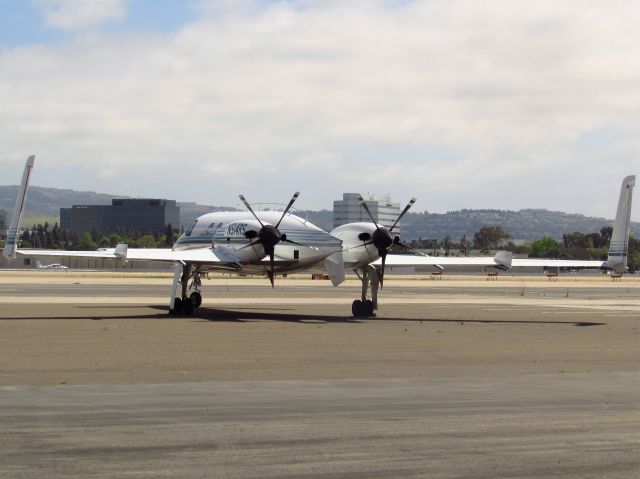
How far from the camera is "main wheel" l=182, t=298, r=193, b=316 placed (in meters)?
42.5

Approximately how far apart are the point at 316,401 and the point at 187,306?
2593 centimetres

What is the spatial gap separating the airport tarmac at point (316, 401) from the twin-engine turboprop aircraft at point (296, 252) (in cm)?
435

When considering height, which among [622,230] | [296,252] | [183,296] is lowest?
[183,296]

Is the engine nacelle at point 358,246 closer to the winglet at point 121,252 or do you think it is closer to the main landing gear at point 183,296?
the main landing gear at point 183,296

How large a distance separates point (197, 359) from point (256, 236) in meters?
15.3

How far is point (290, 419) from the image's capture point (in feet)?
49.8

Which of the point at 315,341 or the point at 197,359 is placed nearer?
the point at 197,359

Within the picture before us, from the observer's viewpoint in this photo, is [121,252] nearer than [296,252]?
Yes

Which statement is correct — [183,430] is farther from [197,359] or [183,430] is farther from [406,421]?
[197,359]

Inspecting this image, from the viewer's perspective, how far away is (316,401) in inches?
680

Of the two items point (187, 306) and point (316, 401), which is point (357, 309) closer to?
point (187, 306)

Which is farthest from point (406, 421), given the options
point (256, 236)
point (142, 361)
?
point (256, 236)

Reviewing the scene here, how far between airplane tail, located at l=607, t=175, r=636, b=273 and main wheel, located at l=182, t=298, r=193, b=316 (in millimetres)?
16837

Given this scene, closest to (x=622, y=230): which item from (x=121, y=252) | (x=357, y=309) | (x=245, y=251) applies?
(x=357, y=309)
